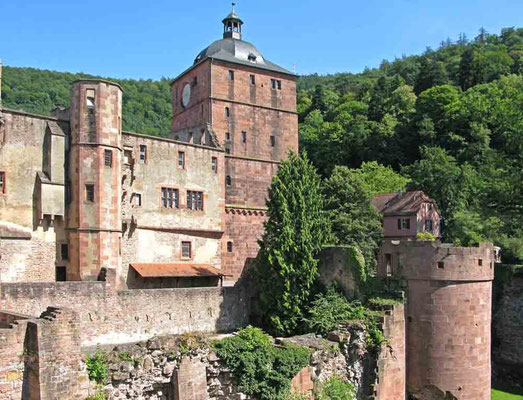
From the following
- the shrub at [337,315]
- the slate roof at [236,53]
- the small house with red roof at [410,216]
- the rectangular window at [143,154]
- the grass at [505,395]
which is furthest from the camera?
the small house with red roof at [410,216]

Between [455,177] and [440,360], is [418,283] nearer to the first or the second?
[440,360]

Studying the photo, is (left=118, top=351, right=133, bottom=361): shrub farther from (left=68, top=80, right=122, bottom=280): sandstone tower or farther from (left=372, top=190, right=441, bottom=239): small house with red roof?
(left=372, top=190, right=441, bottom=239): small house with red roof

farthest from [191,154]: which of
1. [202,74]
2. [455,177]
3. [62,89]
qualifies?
[62,89]

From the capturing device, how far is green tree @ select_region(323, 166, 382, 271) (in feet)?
113

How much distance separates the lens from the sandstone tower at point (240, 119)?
113 ft

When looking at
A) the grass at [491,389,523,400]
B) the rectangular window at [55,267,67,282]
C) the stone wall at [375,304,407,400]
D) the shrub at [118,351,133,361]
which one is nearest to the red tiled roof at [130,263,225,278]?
the rectangular window at [55,267,67,282]

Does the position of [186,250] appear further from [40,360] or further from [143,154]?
[40,360]

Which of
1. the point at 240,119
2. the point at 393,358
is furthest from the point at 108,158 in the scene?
the point at 393,358

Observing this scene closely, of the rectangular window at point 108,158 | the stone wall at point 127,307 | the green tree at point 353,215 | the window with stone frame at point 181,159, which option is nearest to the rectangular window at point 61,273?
the stone wall at point 127,307

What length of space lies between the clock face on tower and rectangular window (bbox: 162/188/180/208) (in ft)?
36.5

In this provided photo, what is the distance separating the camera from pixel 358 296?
2466 centimetres

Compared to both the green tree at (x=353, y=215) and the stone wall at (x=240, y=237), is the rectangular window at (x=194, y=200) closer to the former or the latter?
the stone wall at (x=240, y=237)

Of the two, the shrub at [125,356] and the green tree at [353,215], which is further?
the green tree at [353,215]

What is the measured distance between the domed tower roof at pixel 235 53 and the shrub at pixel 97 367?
25.5 m
